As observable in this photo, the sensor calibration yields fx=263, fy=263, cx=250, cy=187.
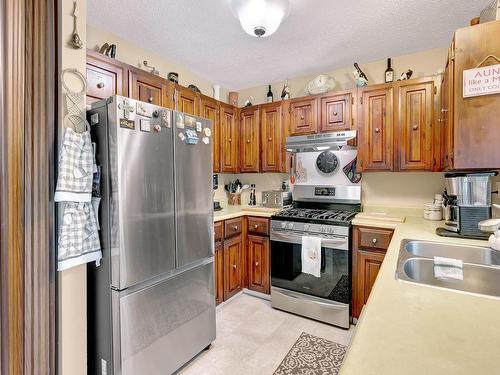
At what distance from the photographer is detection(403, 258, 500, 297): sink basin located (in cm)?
118

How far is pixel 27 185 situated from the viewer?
124 centimetres

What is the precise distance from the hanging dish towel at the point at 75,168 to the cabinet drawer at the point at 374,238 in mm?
2083

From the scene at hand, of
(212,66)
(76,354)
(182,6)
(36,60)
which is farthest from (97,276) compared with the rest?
(212,66)

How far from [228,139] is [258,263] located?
1.49m

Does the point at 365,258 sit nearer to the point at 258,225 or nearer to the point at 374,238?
the point at 374,238

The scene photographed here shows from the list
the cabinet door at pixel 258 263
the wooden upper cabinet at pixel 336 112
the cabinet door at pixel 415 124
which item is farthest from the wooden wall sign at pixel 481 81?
the cabinet door at pixel 258 263

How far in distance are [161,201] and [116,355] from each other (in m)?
0.89

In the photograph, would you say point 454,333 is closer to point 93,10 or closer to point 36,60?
point 36,60

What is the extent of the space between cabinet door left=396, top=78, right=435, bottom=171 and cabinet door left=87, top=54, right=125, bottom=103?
7.90 ft

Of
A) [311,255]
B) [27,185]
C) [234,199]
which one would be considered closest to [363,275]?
[311,255]

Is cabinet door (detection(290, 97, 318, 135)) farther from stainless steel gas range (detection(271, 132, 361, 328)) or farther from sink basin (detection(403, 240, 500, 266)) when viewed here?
sink basin (detection(403, 240, 500, 266))

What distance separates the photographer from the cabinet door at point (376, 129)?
2.46 metres

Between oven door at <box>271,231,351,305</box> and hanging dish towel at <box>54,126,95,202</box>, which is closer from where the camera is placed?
hanging dish towel at <box>54,126,95,202</box>

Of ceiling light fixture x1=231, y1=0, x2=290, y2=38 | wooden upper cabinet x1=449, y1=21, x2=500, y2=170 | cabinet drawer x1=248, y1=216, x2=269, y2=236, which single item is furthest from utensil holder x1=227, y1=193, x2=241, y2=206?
wooden upper cabinet x1=449, y1=21, x2=500, y2=170
